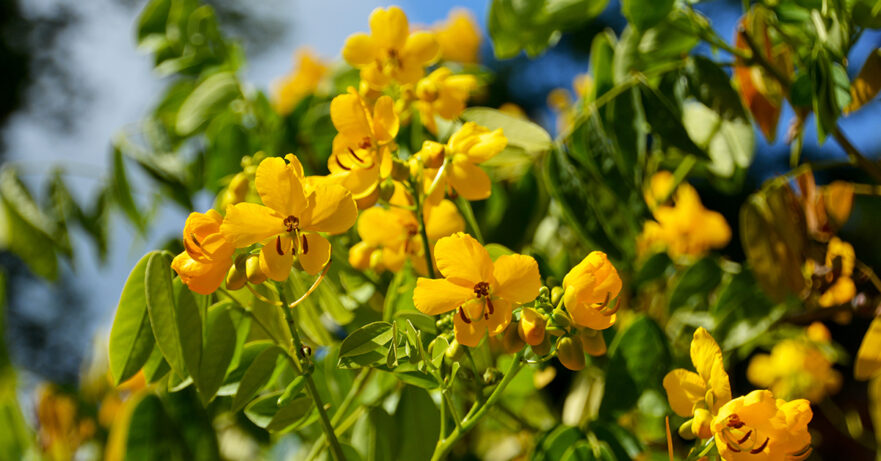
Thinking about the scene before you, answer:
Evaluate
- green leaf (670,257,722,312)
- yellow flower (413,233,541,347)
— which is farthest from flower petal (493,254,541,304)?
green leaf (670,257,722,312)

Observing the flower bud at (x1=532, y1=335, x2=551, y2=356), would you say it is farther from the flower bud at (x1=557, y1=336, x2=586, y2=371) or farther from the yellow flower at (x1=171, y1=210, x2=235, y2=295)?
the yellow flower at (x1=171, y1=210, x2=235, y2=295)

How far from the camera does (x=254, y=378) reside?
19.6 inches

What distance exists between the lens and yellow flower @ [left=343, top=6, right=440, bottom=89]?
62cm

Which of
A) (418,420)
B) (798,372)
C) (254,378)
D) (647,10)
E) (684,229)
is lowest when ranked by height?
(798,372)

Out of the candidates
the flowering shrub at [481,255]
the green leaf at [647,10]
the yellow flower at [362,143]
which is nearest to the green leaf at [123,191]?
the flowering shrub at [481,255]

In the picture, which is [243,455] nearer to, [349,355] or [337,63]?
[337,63]

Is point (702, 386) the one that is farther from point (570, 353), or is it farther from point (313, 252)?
point (313, 252)

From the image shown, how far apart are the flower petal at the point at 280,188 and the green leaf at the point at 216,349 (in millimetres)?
152

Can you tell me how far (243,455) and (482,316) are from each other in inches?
32.8

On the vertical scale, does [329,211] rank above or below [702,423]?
above

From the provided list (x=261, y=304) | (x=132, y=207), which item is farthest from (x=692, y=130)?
(x=132, y=207)

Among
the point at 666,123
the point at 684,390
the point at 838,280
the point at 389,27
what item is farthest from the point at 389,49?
the point at 838,280

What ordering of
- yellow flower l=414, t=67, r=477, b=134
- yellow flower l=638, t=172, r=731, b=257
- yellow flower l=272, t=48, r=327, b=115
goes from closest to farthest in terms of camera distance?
1. yellow flower l=414, t=67, r=477, b=134
2. yellow flower l=638, t=172, r=731, b=257
3. yellow flower l=272, t=48, r=327, b=115

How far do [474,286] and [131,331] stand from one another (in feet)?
0.83
